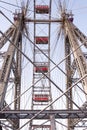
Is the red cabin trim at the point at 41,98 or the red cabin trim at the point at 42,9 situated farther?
the red cabin trim at the point at 41,98

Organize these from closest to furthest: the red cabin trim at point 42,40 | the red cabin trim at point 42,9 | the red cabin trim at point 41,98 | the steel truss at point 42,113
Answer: the steel truss at point 42,113, the red cabin trim at point 42,9, the red cabin trim at point 41,98, the red cabin trim at point 42,40

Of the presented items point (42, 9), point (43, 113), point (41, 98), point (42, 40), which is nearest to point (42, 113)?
point (43, 113)

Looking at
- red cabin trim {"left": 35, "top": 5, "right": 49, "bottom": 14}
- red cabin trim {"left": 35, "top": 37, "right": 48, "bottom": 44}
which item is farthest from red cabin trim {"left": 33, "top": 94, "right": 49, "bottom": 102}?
red cabin trim {"left": 35, "top": 5, "right": 49, "bottom": 14}

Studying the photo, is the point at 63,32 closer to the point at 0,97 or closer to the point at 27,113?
the point at 0,97

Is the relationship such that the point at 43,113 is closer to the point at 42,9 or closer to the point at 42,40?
the point at 42,9

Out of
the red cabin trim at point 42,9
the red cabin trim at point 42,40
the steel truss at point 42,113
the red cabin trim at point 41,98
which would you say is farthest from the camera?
the red cabin trim at point 42,40

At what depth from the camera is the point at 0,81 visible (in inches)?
1225

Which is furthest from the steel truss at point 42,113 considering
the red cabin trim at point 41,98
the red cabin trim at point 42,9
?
the red cabin trim at point 42,9

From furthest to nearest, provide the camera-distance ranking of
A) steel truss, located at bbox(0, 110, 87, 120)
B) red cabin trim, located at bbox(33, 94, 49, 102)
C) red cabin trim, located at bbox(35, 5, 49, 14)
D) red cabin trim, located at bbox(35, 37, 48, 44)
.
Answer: red cabin trim, located at bbox(35, 37, 48, 44), red cabin trim, located at bbox(33, 94, 49, 102), red cabin trim, located at bbox(35, 5, 49, 14), steel truss, located at bbox(0, 110, 87, 120)

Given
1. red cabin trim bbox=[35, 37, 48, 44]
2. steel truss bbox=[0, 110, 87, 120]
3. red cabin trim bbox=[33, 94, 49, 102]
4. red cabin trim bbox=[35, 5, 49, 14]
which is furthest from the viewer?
red cabin trim bbox=[35, 37, 48, 44]

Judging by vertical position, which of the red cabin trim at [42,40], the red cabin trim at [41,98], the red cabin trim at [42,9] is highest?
the red cabin trim at [42,9]

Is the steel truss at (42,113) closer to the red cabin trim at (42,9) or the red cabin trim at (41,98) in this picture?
the red cabin trim at (41,98)

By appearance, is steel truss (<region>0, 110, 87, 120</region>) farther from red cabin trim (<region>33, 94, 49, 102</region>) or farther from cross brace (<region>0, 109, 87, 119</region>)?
red cabin trim (<region>33, 94, 49, 102</region>)

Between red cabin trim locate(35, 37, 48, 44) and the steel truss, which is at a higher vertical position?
red cabin trim locate(35, 37, 48, 44)
